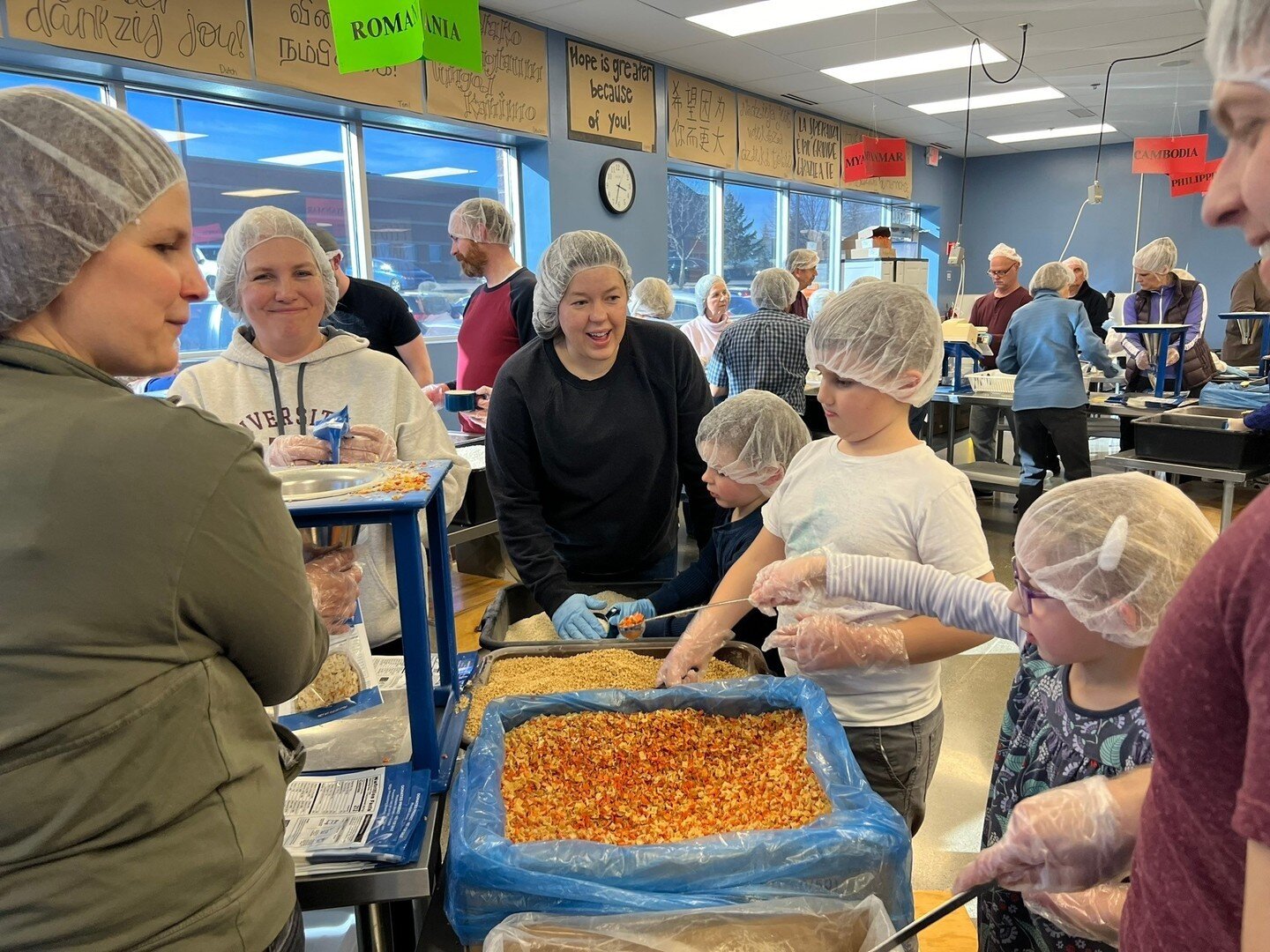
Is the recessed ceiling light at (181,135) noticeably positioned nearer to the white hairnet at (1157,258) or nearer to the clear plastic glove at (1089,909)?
the clear plastic glove at (1089,909)

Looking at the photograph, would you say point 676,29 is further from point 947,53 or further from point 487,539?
point 487,539

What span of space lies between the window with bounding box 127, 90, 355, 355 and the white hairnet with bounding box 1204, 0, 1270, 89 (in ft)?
13.1

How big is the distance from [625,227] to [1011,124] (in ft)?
16.9

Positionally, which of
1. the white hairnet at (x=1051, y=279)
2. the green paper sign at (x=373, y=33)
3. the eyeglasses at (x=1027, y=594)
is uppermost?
the green paper sign at (x=373, y=33)

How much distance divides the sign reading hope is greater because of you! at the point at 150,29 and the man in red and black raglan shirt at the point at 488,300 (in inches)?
61.1

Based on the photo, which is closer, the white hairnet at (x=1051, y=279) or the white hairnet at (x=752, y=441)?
the white hairnet at (x=752, y=441)

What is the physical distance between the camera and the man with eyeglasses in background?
570 cm

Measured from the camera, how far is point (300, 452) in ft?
4.06

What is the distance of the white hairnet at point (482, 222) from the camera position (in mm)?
3148

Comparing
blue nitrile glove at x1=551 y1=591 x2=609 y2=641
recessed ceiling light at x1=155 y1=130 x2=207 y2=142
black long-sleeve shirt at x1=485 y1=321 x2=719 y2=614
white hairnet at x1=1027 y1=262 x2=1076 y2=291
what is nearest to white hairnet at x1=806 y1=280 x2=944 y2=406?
black long-sleeve shirt at x1=485 y1=321 x2=719 y2=614

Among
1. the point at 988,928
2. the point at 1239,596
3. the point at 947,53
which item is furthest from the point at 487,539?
the point at 947,53

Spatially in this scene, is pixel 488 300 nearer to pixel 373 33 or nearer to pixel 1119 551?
pixel 373 33

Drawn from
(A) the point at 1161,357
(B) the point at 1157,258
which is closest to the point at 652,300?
(A) the point at 1161,357

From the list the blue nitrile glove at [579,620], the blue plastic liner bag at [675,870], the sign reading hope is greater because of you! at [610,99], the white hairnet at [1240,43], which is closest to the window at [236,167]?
the sign reading hope is greater because of you! at [610,99]
